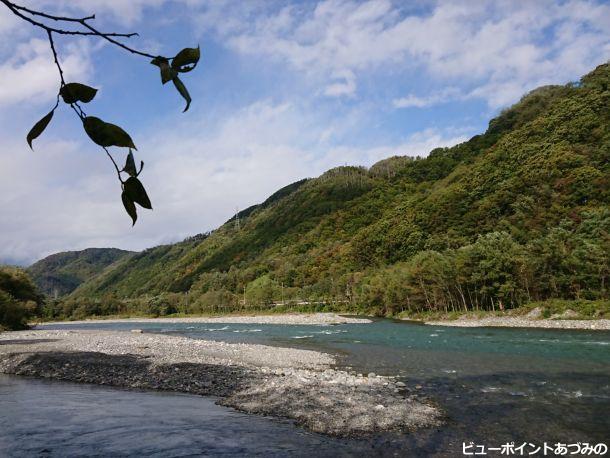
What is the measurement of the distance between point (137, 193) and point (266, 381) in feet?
61.7

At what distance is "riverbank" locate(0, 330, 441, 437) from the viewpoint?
13289mm

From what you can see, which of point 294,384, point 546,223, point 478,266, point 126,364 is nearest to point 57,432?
point 294,384

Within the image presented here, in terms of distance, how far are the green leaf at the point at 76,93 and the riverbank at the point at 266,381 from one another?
1207 cm

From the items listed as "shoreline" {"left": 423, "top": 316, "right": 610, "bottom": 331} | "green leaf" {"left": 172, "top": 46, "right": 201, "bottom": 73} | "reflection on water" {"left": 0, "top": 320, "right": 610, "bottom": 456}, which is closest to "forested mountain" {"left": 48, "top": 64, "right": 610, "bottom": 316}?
"shoreline" {"left": 423, "top": 316, "right": 610, "bottom": 331}

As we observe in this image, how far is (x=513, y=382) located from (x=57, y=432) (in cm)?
1657

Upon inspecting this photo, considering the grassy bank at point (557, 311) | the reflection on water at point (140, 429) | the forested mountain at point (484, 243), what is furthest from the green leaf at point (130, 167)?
the forested mountain at point (484, 243)

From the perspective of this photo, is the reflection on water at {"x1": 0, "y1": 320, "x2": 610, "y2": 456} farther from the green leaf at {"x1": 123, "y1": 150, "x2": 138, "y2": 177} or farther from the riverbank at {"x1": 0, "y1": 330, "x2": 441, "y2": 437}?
the green leaf at {"x1": 123, "y1": 150, "x2": 138, "y2": 177}

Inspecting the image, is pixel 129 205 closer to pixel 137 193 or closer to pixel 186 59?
pixel 137 193

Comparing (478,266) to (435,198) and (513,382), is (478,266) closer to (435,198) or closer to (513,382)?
(513,382)

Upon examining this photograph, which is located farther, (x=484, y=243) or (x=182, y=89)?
(x=484, y=243)

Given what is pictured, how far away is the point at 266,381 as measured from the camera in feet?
62.3

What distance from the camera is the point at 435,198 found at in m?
139

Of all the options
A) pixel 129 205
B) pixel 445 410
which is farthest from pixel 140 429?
pixel 129 205

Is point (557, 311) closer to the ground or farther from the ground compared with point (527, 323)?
farther from the ground
